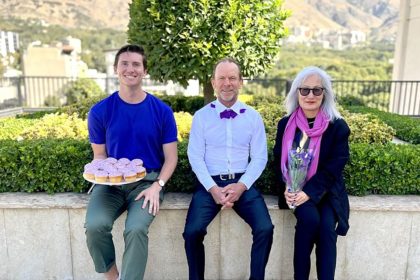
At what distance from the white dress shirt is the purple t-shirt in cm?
21

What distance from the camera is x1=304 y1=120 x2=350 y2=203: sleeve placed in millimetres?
2596

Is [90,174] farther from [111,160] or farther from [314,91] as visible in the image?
[314,91]

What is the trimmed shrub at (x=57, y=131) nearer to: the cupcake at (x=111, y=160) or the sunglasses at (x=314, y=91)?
the cupcake at (x=111, y=160)

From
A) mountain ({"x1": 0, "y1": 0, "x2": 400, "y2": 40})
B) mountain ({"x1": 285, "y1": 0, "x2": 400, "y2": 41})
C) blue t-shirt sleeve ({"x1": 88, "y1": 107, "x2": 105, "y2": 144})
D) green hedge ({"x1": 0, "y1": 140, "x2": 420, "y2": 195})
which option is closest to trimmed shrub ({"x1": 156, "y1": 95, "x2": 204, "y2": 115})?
green hedge ({"x1": 0, "y1": 140, "x2": 420, "y2": 195})

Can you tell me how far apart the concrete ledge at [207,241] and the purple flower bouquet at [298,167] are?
363mm

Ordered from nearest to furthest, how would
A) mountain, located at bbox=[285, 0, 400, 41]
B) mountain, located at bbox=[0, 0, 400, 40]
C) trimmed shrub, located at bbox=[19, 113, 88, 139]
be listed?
trimmed shrub, located at bbox=[19, 113, 88, 139]
mountain, located at bbox=[0, 0, 400, 40]
mountain, located at bbox=[285, 0, 400, 41]

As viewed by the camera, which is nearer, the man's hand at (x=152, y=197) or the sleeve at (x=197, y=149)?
the man's hand at (x=152, y=197)

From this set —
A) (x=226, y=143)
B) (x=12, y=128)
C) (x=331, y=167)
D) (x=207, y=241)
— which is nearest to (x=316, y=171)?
(x=331, y=167)

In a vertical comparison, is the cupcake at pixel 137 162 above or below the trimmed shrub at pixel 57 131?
above

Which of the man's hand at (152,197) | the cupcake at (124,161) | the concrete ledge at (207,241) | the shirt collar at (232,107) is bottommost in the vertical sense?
the concrete ledge at (207,241)

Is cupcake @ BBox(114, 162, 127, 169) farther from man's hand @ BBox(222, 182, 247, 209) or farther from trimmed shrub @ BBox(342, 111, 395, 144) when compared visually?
trimmed shrub @ BBox(342, 111, 395, 144)

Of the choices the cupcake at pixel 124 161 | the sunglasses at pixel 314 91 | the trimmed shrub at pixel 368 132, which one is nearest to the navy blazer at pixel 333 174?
the sunglasses at pixel 314 91

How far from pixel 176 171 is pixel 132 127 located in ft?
1.90

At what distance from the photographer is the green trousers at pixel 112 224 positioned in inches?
96.2
